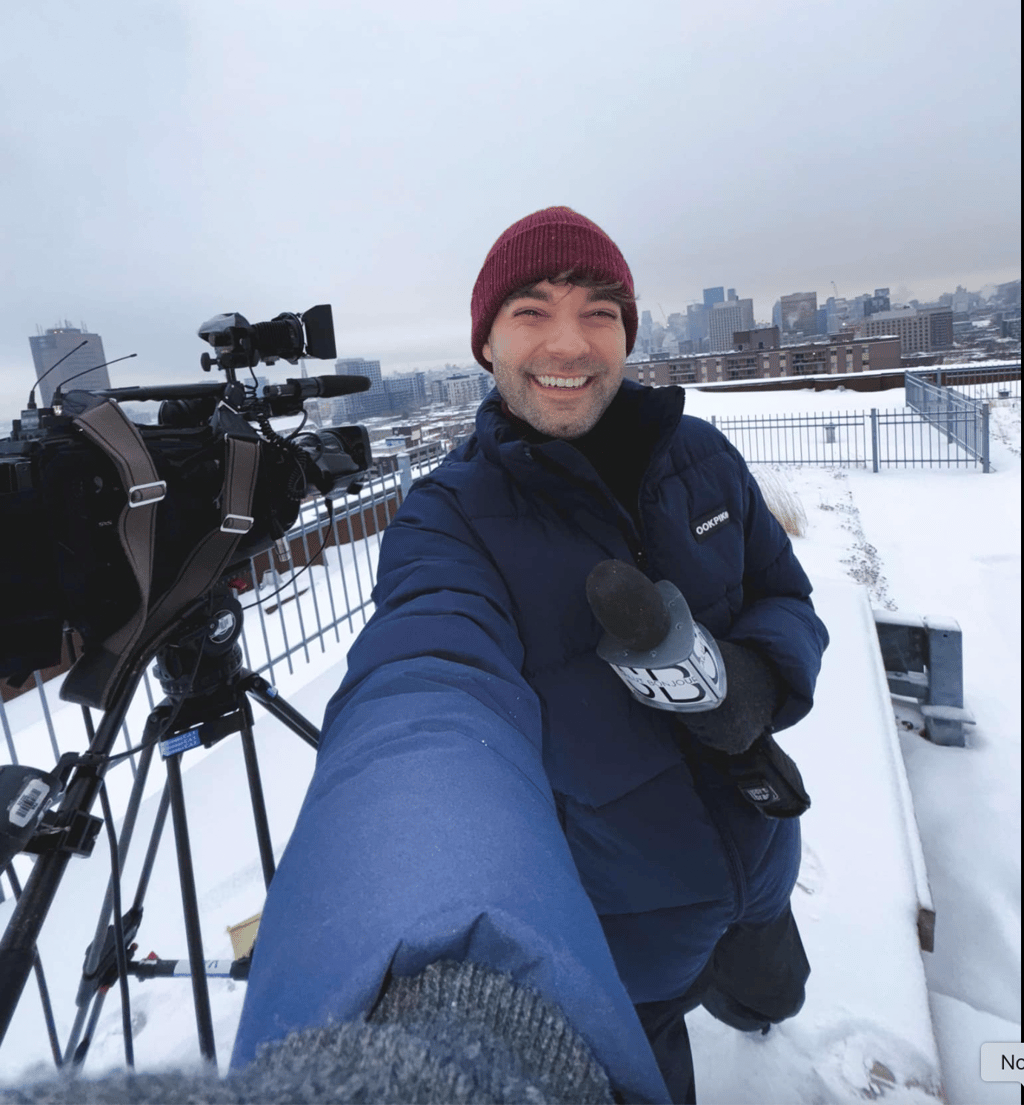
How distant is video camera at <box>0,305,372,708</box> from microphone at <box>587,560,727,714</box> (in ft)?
2.74

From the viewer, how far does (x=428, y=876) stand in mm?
466

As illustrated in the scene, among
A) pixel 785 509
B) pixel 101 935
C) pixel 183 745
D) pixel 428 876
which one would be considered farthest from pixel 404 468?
pixel 428 876

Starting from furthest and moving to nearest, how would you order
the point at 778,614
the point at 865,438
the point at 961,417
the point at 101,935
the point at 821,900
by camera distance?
the point at 865,438 < the point at 961,417 < the point at 821,900 < the point at 101,935 < the point at 778,614

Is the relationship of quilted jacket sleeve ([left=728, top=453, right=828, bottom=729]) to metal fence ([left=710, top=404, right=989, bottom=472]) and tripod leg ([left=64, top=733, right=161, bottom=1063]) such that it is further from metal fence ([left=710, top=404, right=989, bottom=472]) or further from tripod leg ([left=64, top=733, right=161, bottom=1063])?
metal fence ([left=710, top=404, right=989, bottom=472])

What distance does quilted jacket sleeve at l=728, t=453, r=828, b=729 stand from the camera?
1.35 meters

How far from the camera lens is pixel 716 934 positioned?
131 centimetres

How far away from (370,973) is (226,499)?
1.16 metres

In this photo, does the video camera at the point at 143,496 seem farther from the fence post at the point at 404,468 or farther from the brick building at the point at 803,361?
the brick building at the point at 803,361

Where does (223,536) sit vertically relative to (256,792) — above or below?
above

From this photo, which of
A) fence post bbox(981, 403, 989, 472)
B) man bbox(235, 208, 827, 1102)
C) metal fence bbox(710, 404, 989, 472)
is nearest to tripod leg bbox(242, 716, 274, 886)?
man bbox(235, 208, 827, 1102)

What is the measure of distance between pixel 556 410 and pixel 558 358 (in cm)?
11

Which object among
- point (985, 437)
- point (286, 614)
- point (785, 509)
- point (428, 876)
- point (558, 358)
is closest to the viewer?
point (428, 876)

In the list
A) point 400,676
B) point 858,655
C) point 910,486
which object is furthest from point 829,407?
point 400,676

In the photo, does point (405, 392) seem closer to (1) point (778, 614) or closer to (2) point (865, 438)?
(1) point (778, 614)
